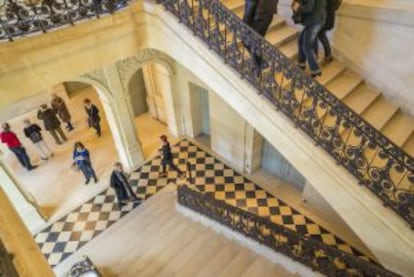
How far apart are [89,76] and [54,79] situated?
2.48 meters

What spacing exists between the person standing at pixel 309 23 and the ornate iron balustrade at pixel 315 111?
557mm

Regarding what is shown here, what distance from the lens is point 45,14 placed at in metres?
3.61

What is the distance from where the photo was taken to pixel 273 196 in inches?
284

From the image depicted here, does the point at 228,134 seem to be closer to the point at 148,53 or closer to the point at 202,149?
the point at 202,149

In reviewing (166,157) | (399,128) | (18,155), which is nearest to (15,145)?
(18,155)

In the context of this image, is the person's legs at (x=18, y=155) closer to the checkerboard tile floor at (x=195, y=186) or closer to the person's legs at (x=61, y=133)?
the person's legs at (x=61, y=133)

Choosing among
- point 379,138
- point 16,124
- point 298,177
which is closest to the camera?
point 379,138

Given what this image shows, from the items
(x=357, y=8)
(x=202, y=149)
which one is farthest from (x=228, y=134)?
(x=357, y=8)

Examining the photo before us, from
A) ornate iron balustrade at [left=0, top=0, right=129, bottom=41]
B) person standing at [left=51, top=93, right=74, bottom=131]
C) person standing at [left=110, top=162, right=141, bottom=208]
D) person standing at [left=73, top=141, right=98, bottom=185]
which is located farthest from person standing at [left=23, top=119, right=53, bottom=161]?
ornate iron balustrade at [left=0, top=0, right=129, bottom=41]

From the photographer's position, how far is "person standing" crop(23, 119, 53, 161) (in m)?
8.09

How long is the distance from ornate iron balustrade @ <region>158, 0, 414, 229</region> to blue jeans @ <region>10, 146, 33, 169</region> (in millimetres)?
6377

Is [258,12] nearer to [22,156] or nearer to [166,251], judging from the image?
[166,251]

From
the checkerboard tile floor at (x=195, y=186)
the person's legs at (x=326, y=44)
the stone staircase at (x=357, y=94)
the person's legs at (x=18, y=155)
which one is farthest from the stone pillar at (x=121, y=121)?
the person's legs at (x=326, y=44)

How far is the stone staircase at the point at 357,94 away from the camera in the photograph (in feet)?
13.7
